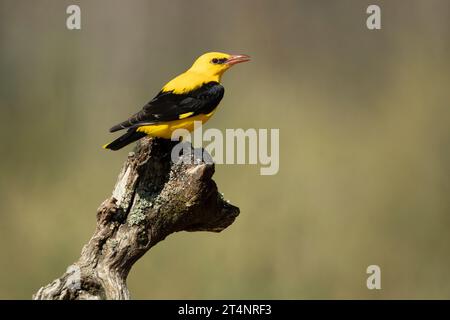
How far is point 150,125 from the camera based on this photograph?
4.47 metres

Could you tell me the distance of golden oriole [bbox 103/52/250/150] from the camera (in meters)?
4.45

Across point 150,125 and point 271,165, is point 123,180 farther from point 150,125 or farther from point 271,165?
point 271,165

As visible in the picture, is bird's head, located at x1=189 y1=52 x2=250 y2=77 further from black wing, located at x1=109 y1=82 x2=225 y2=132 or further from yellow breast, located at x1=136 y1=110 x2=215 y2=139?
yellow breast, located at x1=136 y1=110 x2=215 y2=139

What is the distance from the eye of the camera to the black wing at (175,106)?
4.43 metres

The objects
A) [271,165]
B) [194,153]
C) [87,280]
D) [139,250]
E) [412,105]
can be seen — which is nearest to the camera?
[87,280]

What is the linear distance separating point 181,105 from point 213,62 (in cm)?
61

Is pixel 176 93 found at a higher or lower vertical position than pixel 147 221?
higher

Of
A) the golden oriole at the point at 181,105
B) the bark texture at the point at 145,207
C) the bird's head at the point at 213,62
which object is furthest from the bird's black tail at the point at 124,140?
the bird's head at the point at 213,62

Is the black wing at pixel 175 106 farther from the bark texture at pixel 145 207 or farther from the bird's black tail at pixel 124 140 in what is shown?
the bark texture at pixel 145 207

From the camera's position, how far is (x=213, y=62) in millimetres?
5062

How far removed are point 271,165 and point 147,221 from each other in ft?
10.5

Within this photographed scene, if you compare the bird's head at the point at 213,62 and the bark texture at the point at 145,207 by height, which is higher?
the bird's head at the point at 213,62

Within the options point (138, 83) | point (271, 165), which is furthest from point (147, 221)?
point (138, 83)

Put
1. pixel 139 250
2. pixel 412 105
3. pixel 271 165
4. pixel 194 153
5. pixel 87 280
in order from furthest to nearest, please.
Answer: pixel 412 105, pixel 271 165, pixel 194 153, pixel 139 250, pixel 87 280
